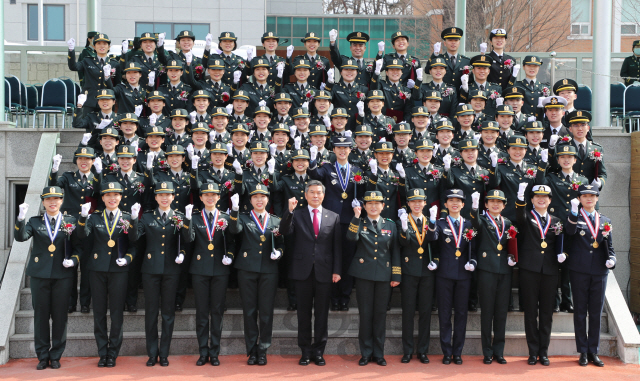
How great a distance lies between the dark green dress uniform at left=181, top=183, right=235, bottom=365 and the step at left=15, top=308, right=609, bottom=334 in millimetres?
463

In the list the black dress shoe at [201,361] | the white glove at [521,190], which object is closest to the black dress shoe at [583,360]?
the white glove at [521,190]

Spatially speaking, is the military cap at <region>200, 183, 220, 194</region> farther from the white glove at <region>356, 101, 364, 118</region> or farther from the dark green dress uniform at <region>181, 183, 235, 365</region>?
the white glove at <region>356, 101, 364, 118</region>

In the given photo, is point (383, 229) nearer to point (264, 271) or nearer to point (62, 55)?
point (264, 271)

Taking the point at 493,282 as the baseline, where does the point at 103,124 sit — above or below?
above

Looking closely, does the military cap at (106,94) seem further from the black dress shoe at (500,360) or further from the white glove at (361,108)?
the black dress shoe at (500,360)

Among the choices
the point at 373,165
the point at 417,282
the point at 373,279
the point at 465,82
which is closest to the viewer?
the point at 373,279

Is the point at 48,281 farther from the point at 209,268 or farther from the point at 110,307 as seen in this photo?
the point at 209,268

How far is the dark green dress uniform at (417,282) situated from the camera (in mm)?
8180

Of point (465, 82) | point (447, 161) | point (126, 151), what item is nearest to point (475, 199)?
point (447, 161)

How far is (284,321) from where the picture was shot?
8.68 meters

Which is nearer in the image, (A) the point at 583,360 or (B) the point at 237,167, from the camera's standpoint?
(A) the point at 583,360

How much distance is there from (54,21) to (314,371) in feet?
75.5

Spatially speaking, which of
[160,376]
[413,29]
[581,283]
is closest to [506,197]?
[581,283]

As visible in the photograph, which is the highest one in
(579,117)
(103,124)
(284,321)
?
(579,117)
